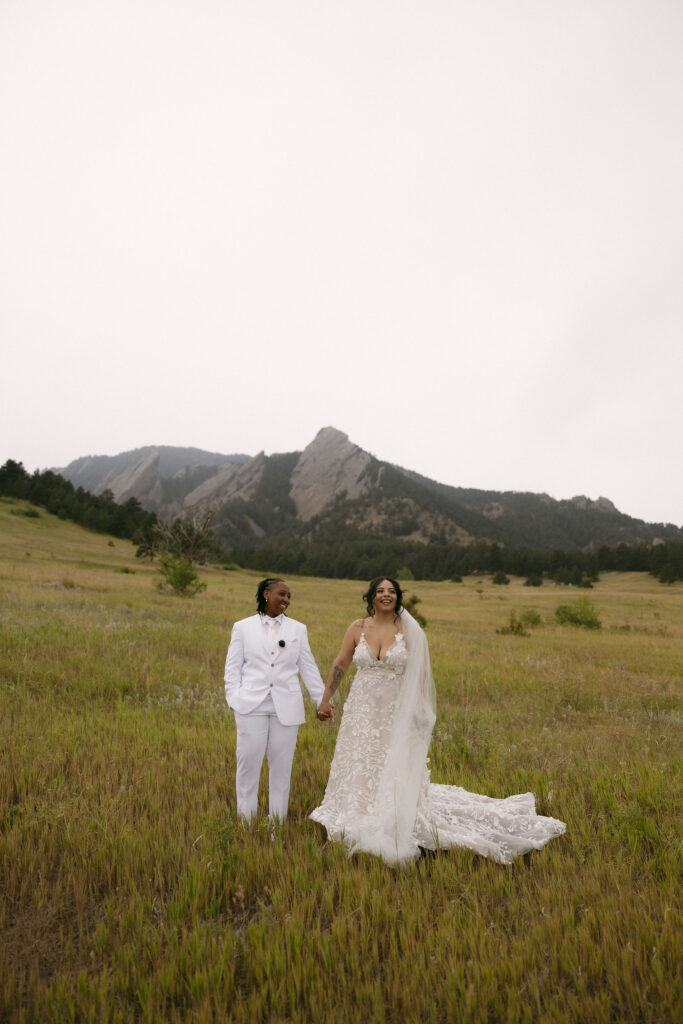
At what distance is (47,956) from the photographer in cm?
291

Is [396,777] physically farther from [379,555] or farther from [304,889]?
[379,555]

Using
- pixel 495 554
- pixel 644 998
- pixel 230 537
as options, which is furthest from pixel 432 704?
pixel 230 537

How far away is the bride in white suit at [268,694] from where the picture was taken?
4.45m

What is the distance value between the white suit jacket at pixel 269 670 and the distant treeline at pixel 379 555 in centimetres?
5794

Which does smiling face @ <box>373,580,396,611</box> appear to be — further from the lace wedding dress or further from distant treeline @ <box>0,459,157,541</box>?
distant treeline @ <box>0,459,157,541</box>

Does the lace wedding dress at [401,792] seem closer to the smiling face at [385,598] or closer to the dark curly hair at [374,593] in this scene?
the dark curly hair at [374,593]

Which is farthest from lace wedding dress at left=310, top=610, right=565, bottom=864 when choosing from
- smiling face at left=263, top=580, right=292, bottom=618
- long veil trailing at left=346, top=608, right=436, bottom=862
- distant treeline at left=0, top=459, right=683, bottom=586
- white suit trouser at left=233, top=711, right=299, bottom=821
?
distant treeline at left=0, top=459, right=683, bottom=586

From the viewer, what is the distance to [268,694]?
4465mm

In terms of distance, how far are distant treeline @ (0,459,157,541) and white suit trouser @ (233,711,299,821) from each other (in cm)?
7315

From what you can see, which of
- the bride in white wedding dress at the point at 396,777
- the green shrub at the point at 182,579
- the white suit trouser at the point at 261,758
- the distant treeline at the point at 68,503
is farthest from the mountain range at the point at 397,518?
the white suit trouser at the point at 261,758

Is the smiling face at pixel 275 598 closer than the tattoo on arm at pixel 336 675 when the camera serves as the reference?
Yes

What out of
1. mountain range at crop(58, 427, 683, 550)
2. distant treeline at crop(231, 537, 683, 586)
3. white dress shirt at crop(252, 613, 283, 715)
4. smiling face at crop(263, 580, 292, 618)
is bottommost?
distant treeline at crop(231, 537, 683, 586)

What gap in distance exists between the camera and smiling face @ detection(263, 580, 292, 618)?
4691 millimetres

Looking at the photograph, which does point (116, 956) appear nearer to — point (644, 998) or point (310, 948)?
point (310, 948)
